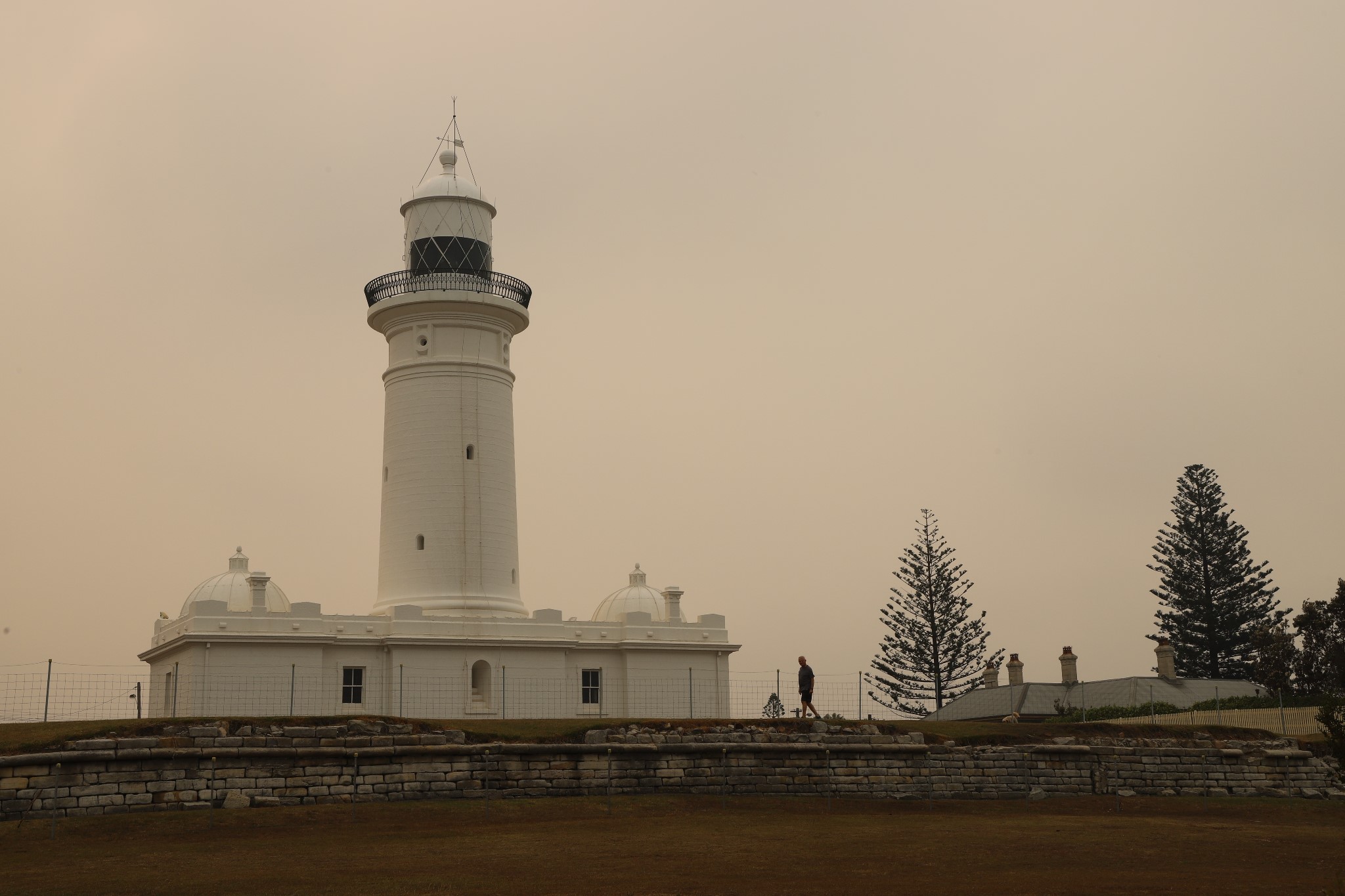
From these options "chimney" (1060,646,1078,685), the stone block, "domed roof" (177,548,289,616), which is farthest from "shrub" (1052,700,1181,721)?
the stone block

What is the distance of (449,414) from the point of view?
99.9 feet

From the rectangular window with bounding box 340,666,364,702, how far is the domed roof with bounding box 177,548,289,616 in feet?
6.61

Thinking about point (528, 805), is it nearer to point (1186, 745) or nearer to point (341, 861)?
point (341, 861)

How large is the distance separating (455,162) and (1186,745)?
19.6 meters

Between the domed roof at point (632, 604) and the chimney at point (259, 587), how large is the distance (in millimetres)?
7133

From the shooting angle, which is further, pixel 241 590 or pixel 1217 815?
pixel 241 590

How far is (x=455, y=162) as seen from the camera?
32688 millimetres

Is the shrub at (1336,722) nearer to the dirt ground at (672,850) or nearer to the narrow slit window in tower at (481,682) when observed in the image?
the dirt ground at (672,850)

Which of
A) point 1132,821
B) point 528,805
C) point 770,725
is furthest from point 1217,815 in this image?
point 528,805

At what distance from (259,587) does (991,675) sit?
23.4 m

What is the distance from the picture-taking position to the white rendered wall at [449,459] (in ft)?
98.1

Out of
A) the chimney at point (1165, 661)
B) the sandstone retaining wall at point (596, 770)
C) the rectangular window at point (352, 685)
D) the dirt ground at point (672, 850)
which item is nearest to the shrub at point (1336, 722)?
the dirt ground at point (672, 850)

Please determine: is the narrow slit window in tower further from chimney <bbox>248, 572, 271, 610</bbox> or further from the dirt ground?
the dirt ground

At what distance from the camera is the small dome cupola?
31.5m
